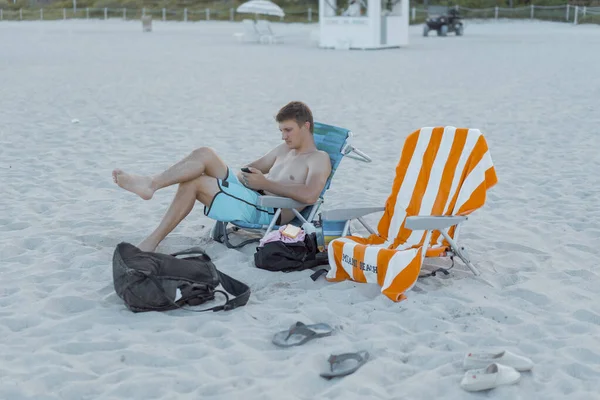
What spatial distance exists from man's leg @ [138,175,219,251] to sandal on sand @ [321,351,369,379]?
1.68m

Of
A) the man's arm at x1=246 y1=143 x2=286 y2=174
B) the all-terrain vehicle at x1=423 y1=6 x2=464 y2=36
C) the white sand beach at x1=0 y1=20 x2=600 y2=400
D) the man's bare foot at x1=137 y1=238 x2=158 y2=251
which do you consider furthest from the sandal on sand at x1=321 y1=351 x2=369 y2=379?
the all-terrain vehicle at x1=423 y1=6 x2=464 y2=36

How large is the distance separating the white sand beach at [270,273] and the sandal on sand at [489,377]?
43mm

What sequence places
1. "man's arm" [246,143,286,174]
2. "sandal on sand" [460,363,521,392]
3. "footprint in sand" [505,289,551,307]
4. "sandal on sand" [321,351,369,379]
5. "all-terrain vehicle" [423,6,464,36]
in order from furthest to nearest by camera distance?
"all-terrain vehicle" [423,6,464,36]
"man's arm" [246,143,286,174]
"footprint in sand" [505,289,551,307]
"sandal on sand" [321,351,369,379]
"sandal on sand" [460,363,521,392]

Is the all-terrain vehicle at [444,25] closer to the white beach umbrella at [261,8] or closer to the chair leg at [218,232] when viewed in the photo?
the white beach umbrella at [261,8]

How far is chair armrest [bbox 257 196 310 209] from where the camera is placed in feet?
15.3

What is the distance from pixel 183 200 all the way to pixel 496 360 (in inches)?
86.3

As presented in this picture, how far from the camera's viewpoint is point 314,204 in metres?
4.89

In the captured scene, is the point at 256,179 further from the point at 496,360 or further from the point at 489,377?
the point at 489,377

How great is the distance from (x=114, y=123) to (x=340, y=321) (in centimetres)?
668

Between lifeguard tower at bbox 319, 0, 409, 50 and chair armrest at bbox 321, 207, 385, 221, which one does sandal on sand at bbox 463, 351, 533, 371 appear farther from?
lifeguard tower at bbox 319, 0, 409, 50

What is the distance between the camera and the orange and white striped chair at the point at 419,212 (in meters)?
4.10

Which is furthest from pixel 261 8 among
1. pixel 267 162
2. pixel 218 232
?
pixel 218 232

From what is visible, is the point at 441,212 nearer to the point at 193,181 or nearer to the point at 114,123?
the point at 193,181

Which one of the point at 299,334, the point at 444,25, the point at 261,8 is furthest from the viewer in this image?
the point at 444,25
